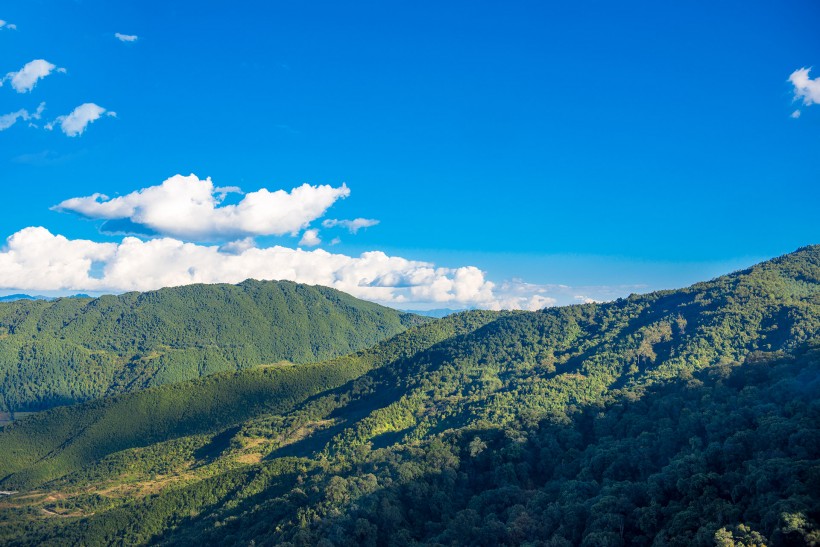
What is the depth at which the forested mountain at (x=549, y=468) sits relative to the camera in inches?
2125

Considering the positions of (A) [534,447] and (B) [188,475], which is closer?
(A) [534,447]

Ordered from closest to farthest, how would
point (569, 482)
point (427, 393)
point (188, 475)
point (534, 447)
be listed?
point (569, 482) → point (534, 447) → point (188, 475) → point (427, 393)

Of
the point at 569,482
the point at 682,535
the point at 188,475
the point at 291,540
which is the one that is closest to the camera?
the point at 682,535

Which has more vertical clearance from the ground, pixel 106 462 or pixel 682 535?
pixel 682 535

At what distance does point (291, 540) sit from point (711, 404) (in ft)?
203

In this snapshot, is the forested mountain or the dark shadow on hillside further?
the forested mountain

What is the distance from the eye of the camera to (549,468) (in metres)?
84.2

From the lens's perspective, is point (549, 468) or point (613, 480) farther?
point (549, 468)

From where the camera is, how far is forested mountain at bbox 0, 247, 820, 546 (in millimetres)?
53969

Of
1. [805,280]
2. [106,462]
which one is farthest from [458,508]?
[805,280]

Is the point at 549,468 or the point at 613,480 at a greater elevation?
the point at 613,480

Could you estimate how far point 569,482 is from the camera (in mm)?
71062

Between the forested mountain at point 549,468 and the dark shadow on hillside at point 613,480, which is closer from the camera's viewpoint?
the dark shadow on hillside at point 613,480

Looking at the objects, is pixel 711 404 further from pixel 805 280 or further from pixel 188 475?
pixel 805 280
